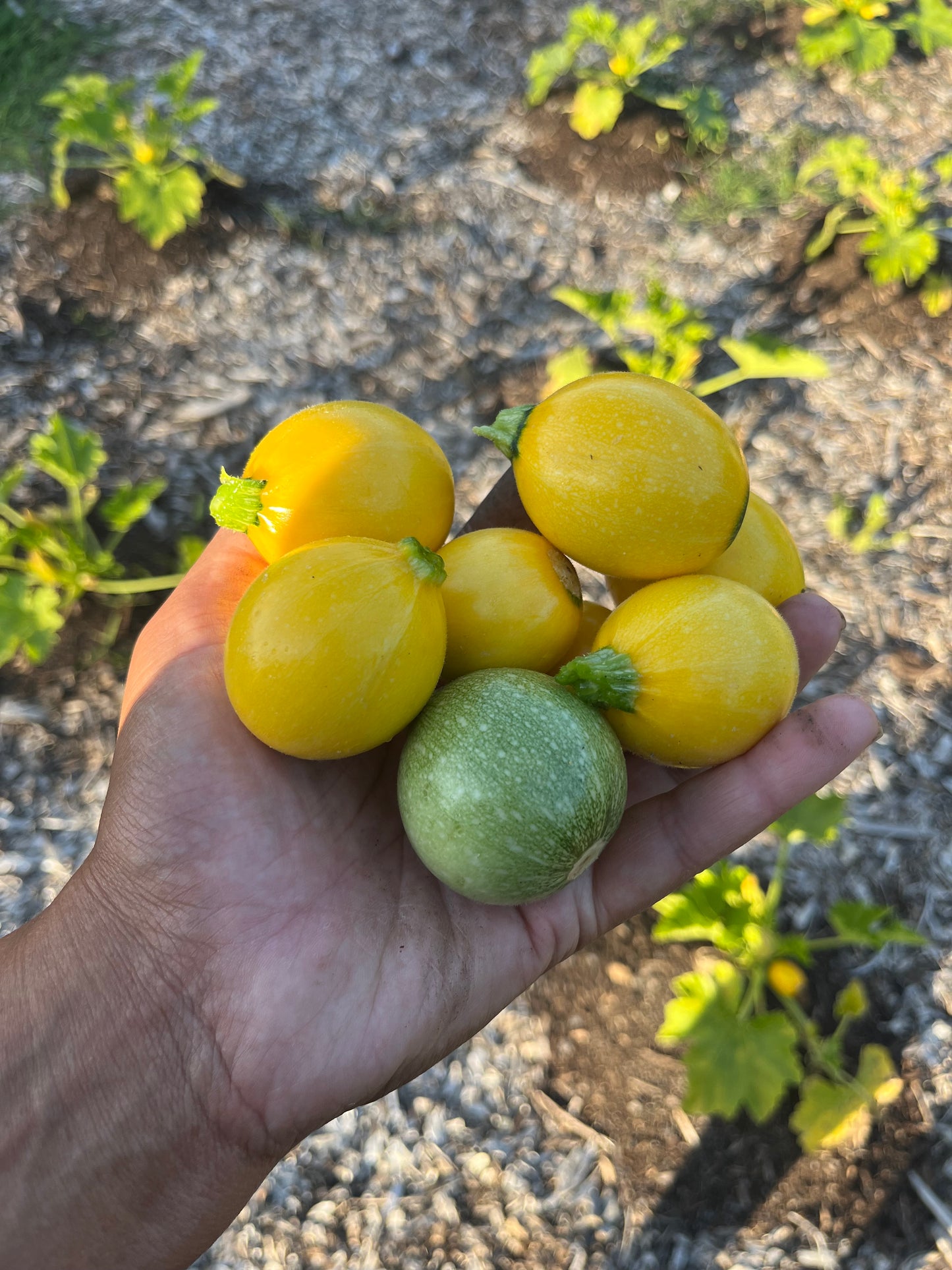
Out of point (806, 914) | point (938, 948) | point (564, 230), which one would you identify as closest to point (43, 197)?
point (564, 230)

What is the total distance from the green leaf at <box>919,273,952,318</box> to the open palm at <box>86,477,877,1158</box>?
11.3 ft

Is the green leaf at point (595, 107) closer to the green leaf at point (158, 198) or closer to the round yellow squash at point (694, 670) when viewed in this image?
the green leaf at point (158, 198)

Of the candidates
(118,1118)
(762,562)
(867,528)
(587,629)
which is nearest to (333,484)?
(587,629)

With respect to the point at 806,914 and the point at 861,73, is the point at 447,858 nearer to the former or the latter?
the point at 806,914

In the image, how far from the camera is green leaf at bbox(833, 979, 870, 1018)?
12.3ft

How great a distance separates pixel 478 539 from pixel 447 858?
0.93m

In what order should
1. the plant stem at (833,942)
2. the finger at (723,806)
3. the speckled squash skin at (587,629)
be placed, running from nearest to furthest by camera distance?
1. the finger at (723,806)
2. the speckled squash skin at (587,629)
3. the plant stem at (833,942)

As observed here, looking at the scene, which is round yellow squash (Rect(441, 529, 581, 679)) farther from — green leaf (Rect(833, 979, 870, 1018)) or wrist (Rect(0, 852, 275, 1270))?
green leaf (Rect(833, 979, 870, 1018))

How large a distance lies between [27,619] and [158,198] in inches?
104

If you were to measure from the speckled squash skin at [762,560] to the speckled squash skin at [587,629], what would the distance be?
44 cm

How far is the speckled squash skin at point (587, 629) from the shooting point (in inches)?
115

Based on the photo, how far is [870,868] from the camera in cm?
418

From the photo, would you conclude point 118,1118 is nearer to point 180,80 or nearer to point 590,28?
point 180,80

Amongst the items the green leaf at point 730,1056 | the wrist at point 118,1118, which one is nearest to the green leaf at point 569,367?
the green leaf at point 730,1056
